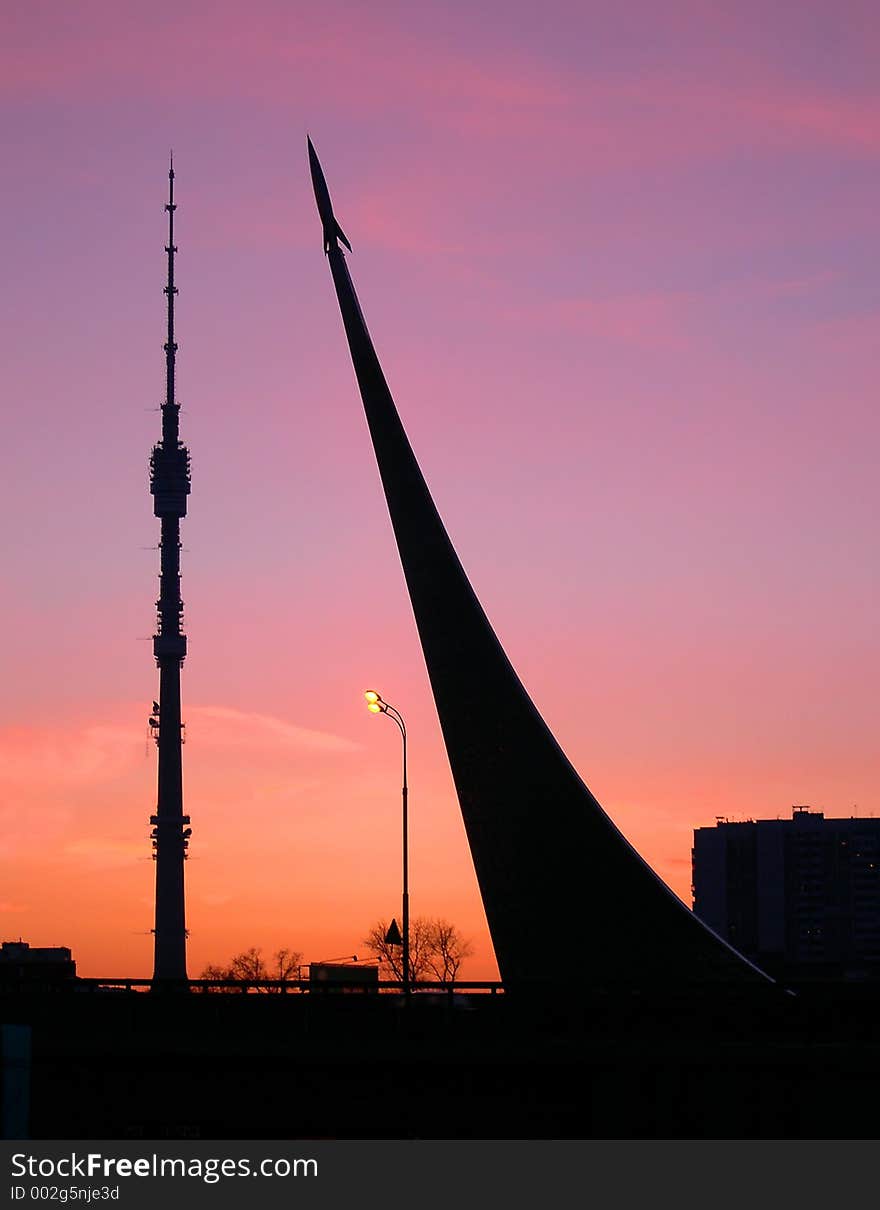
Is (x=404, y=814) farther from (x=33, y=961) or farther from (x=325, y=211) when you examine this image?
(x=33, y=961)

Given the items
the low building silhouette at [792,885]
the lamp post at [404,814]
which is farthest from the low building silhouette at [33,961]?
the low building silhouette at [792,885]

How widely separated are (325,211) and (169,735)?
297ft

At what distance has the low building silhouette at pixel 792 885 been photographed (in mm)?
166375

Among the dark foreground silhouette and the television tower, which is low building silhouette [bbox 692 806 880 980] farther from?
the dark foreground silhouette

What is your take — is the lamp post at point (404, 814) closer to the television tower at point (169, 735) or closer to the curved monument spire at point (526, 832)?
the curved monument spire at point (526, 832)

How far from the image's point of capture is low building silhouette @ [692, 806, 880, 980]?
546ft

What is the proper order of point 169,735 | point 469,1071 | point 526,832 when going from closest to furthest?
1. point 469,1071
2. point 526,832
3. point 169,735

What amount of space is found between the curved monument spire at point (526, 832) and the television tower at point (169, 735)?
9154cm

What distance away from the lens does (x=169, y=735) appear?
398 ft

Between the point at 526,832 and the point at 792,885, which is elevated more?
the point at 526,832

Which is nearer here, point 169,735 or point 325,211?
point 325,211

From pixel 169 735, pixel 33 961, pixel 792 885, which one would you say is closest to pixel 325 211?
pixel 33 961
